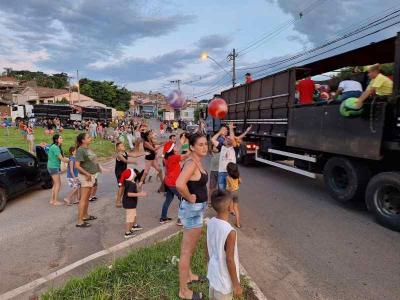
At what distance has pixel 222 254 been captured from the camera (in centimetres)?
275

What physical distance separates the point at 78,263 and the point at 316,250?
3.22 m

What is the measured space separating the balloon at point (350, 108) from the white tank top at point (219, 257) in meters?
4.11

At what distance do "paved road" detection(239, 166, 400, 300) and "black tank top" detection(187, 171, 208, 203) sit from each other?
4.32ft

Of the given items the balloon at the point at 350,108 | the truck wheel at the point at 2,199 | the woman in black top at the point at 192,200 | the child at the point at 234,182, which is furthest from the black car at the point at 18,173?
the balloon at the point at 350,108

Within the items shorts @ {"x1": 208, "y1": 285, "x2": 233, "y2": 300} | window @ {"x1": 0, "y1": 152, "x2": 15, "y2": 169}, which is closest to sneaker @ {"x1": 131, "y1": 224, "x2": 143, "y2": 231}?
shorts @ {"x1": 208, "y1": 285, "x2": 233, "y2": 300}

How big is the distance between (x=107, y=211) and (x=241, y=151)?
6.29 m

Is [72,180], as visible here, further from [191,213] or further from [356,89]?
[356,89]

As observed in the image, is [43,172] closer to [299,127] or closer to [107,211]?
[107,211]

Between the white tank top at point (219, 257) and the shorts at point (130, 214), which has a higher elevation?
the white tank top at point (219, 257)

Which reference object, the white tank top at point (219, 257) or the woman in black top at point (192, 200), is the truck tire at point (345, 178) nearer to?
the woman in black top at point (192, 200)

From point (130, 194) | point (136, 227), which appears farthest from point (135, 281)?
point (136, 227)

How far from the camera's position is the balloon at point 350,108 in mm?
5850

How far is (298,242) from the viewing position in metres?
5.10

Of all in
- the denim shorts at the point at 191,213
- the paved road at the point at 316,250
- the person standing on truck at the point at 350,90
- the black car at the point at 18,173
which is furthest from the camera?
the black car at the point at 18,173
